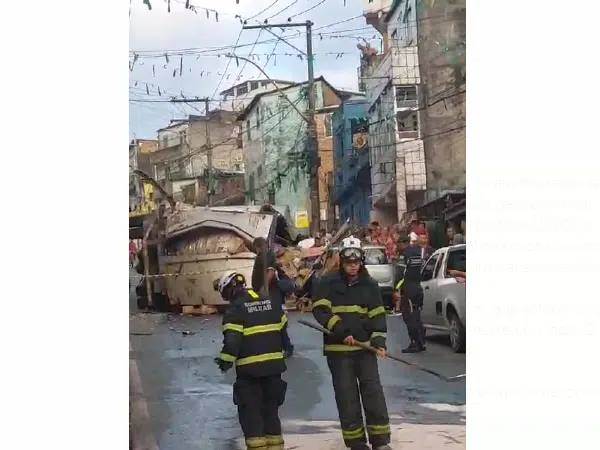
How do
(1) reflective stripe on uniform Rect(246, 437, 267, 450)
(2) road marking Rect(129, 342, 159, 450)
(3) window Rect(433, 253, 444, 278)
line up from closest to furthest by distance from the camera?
(1) reflective stripe on uniform Rect(246, 437, 267, 450) < (2) road marking Rect(129, 342, 159, 450) < (3) window Rect(433, 253, 444, 278)

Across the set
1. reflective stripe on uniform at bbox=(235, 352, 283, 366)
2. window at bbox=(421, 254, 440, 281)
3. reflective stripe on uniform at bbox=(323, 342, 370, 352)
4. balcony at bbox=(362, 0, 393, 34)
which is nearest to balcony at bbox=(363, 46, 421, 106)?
balcony at bbox=(362, 0, 393, 34)

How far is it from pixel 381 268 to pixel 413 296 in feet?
0.64

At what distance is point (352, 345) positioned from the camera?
11.2 ft

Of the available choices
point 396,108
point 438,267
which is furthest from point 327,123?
point 438,267

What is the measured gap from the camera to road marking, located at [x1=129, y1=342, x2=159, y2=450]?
3.43 metres

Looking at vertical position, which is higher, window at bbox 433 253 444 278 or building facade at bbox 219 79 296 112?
building facade at bbox 219 79 296 112

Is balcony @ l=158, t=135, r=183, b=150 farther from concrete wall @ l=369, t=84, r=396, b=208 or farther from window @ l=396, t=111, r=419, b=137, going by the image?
window @ l=396, t=111, r=419, b=137

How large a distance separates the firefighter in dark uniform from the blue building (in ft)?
0.86

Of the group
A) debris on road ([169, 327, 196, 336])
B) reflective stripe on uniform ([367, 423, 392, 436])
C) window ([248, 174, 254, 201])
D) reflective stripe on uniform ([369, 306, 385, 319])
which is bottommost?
reflective stripe on uniform ([367, 423, 392, 436])

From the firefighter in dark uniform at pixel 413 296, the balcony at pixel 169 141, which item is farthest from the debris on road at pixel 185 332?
the firefighter in dark uniform at pixel 413 296

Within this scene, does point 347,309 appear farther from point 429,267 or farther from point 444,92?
point 444,92
